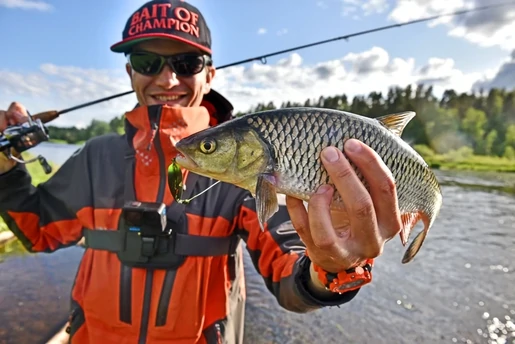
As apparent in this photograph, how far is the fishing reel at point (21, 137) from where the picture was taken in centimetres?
253

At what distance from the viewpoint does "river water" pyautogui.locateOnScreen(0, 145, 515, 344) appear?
5727mm

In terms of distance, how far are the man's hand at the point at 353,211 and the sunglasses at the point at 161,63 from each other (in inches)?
59.1

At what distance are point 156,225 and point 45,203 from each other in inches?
38.6

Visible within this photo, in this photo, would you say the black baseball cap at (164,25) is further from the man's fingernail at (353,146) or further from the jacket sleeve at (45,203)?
the man's fingernail at (353,146)

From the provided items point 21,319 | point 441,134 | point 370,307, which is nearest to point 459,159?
point 441,134

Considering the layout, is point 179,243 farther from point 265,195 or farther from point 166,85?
point 166,85

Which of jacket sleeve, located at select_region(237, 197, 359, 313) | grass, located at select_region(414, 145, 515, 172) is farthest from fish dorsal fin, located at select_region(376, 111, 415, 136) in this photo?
grass, located at select_region(414, 145, 515, 172)

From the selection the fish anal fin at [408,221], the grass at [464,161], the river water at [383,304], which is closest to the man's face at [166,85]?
the fish anal fin at [408,221]

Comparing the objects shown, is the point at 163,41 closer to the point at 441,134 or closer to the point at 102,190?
the point at 102,190

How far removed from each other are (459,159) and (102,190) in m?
45.9

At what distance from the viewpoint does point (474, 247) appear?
10.0 m

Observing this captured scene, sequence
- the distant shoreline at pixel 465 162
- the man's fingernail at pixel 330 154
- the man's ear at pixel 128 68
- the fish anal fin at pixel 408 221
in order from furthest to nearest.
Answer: the distant shoreline at pixel 465 162
the man's ear at pixel 128 68
the fish anal fin at pixel 408 221
the man's fingernail at pixel 330 154

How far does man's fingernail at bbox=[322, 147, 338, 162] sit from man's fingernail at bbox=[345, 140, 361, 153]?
0.18 feet

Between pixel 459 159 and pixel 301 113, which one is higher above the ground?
Result: pixel 301 113
